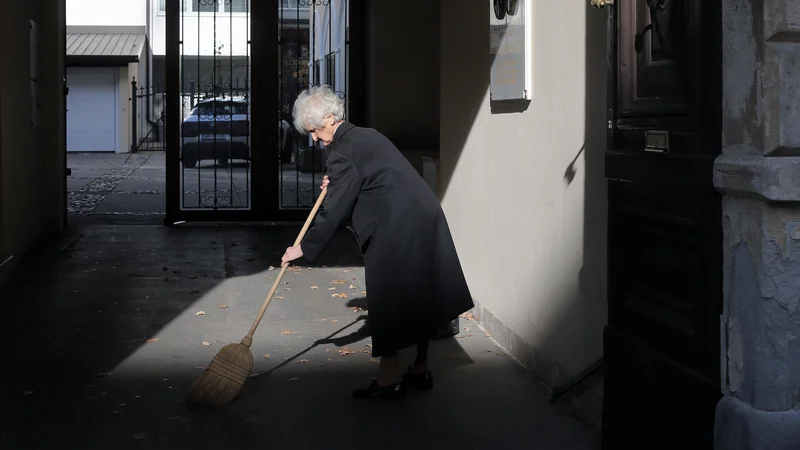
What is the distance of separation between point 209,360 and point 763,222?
14.5 feet

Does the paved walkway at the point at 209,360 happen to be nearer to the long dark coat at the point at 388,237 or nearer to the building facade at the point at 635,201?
the building facade at the point at 635,201

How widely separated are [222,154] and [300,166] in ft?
3.57

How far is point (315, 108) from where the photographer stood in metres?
5.93

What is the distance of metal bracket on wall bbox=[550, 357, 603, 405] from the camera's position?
5.32m

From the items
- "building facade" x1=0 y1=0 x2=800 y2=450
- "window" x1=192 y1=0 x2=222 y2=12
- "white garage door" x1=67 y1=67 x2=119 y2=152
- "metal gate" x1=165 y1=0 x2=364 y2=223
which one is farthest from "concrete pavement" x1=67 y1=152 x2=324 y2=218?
"white garage door" x1=67 y1=67 x2=119 y2=152

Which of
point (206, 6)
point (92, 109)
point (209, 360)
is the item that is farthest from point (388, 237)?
point (92, 109)

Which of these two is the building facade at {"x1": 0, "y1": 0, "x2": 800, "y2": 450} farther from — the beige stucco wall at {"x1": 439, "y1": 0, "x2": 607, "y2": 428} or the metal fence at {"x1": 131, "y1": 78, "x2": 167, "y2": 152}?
the metal fence at {"x1": 131, "y1": 78, "x2": 167, "y2": 152}

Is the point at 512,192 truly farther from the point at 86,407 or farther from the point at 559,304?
the point at 86,407

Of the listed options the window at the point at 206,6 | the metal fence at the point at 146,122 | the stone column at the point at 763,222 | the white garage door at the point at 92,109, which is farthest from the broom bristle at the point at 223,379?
the white garage door at the point at 92,109

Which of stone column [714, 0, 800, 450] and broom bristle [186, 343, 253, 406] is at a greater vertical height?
stone column [714, 0, 800, 450]

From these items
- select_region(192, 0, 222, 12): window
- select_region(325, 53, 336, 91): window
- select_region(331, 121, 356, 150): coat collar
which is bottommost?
select_region(331, 121, 356, 150): coat collar

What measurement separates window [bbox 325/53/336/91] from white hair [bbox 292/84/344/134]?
9091mm

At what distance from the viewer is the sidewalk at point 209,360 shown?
5348 millimetres

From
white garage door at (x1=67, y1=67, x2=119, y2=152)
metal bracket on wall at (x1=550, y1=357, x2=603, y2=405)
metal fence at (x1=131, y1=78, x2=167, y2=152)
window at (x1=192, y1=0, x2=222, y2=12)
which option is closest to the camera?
metal bracket on wall at (x1=550, y1=357, x2=603, y2=405)
